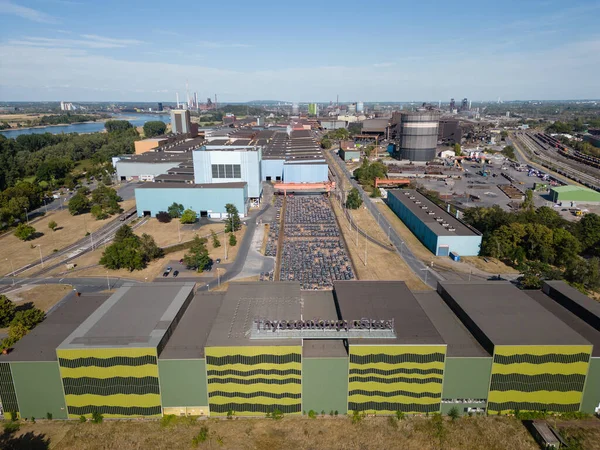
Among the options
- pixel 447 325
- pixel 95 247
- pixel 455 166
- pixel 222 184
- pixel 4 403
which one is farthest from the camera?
pixel 455 166

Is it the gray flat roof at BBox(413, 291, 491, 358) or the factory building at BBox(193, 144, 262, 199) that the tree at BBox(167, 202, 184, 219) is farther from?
the gray flat roof at BBox(413, 291, 491, 358)

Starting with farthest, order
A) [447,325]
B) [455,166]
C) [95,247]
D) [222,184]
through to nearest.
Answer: [455,166] < [222,184] < [95,247] < [447,325]

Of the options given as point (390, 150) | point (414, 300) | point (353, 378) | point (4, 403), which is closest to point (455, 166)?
point (390, 150)

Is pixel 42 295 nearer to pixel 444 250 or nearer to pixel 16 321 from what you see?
pixel 16 321

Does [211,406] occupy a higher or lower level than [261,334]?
lower

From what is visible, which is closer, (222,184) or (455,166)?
(222,184)

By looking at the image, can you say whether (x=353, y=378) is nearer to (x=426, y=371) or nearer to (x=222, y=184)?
(x=426, y=371)

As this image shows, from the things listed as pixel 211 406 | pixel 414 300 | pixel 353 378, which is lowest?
pixel 211 406
